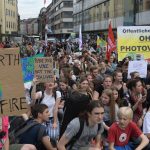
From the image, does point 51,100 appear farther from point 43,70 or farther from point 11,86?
point 11,86

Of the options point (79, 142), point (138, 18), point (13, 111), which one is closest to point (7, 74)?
point (13, 111)

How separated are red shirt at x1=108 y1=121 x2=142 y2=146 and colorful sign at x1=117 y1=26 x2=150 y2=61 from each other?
6.38m

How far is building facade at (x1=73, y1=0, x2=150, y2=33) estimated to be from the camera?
4094 centimetres

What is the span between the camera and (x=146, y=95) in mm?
7734

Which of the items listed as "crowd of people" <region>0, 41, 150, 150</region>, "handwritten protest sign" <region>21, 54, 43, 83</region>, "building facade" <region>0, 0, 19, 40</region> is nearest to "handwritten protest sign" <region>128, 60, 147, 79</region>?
"handwritten protest sign" <region>21, 54, 43, 83</region>

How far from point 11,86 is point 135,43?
769 centimetres

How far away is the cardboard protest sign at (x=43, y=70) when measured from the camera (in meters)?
8.08

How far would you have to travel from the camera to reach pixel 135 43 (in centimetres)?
1230

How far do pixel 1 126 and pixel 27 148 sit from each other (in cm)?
41

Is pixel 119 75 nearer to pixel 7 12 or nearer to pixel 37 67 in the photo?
pixel 37 67

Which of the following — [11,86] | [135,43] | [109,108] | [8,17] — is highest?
[8,17]

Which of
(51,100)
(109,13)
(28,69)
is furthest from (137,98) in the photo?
(109,13)

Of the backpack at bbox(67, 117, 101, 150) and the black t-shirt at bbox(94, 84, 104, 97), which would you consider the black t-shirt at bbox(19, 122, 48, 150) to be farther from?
the black t-shirt at bbox(94, 84, 104, 97)

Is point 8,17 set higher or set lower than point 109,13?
higher
